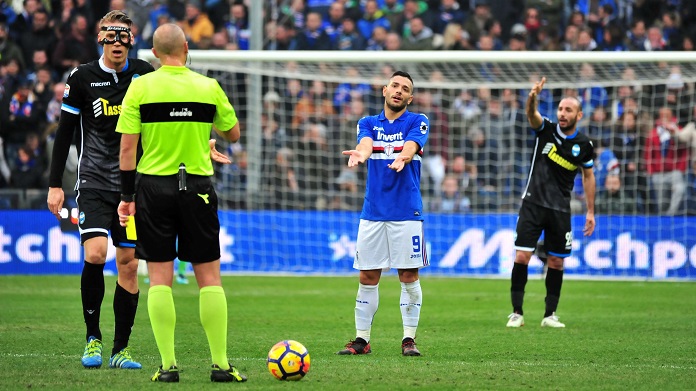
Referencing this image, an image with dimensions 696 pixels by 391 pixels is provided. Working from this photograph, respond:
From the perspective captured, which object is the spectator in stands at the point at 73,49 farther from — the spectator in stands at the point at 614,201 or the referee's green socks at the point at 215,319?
the referee's green socks at the point at 215,319

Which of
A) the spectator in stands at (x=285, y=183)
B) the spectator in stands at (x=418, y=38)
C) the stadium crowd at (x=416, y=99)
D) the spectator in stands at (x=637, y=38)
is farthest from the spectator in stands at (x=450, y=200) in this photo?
the spectator in stands at (x=637, y=38)

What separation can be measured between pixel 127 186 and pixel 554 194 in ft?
19.8

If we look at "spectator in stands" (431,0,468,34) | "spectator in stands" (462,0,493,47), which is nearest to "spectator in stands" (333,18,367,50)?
"spectator in stands" (431,0,468,34)

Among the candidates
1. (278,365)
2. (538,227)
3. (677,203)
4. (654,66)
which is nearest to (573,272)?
(677,203)

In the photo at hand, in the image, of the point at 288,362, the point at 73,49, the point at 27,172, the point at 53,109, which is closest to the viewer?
the point at 288,362

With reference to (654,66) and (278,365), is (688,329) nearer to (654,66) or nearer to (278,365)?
(278,365)

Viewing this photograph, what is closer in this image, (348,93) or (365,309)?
(365,309)

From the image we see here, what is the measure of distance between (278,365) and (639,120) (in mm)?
13688

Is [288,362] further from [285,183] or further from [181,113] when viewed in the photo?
[285,183]

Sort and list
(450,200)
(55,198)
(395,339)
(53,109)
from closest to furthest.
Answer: (55,198) < (395,339) < (450,200) < (53,109)

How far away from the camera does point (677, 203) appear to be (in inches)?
723

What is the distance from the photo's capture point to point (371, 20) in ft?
74.5

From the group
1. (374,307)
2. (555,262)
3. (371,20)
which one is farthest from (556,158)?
(371,20)

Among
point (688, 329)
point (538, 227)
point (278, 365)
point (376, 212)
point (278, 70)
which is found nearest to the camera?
point (278, 365)
